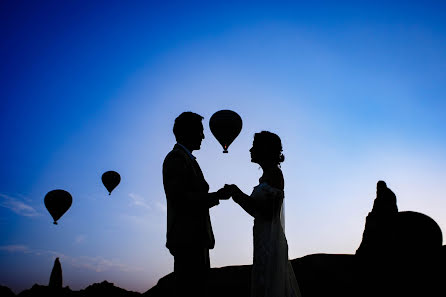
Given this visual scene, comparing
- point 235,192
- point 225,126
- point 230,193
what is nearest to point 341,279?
point 225,126

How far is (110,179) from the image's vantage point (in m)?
21.5

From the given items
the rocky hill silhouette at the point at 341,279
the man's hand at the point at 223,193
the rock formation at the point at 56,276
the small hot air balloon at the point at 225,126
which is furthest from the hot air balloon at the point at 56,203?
the man's hand at the point at 223,193

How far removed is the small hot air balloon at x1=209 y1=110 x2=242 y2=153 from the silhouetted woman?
12.5ft

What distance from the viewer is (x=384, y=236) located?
8.71 meters

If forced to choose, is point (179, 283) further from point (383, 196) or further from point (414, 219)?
point (383, 196)

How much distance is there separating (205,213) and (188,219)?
0.79ft

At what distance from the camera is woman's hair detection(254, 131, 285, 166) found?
6078 mm

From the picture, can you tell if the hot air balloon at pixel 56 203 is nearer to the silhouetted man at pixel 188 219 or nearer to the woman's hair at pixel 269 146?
the woman's hair at pixel 269 146

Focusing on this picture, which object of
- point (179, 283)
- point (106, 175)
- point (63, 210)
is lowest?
point (179, 283)

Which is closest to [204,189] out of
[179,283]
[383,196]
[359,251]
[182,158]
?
[182,158]

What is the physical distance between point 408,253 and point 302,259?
160 inches

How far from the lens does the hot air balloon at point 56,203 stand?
2019 cm

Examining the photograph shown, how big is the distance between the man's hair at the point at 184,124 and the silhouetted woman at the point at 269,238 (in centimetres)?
116

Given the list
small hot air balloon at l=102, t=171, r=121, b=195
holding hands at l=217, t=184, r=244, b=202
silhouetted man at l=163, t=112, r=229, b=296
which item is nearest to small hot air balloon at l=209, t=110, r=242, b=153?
holding hands at l=217, t=184, r=244, b=202
